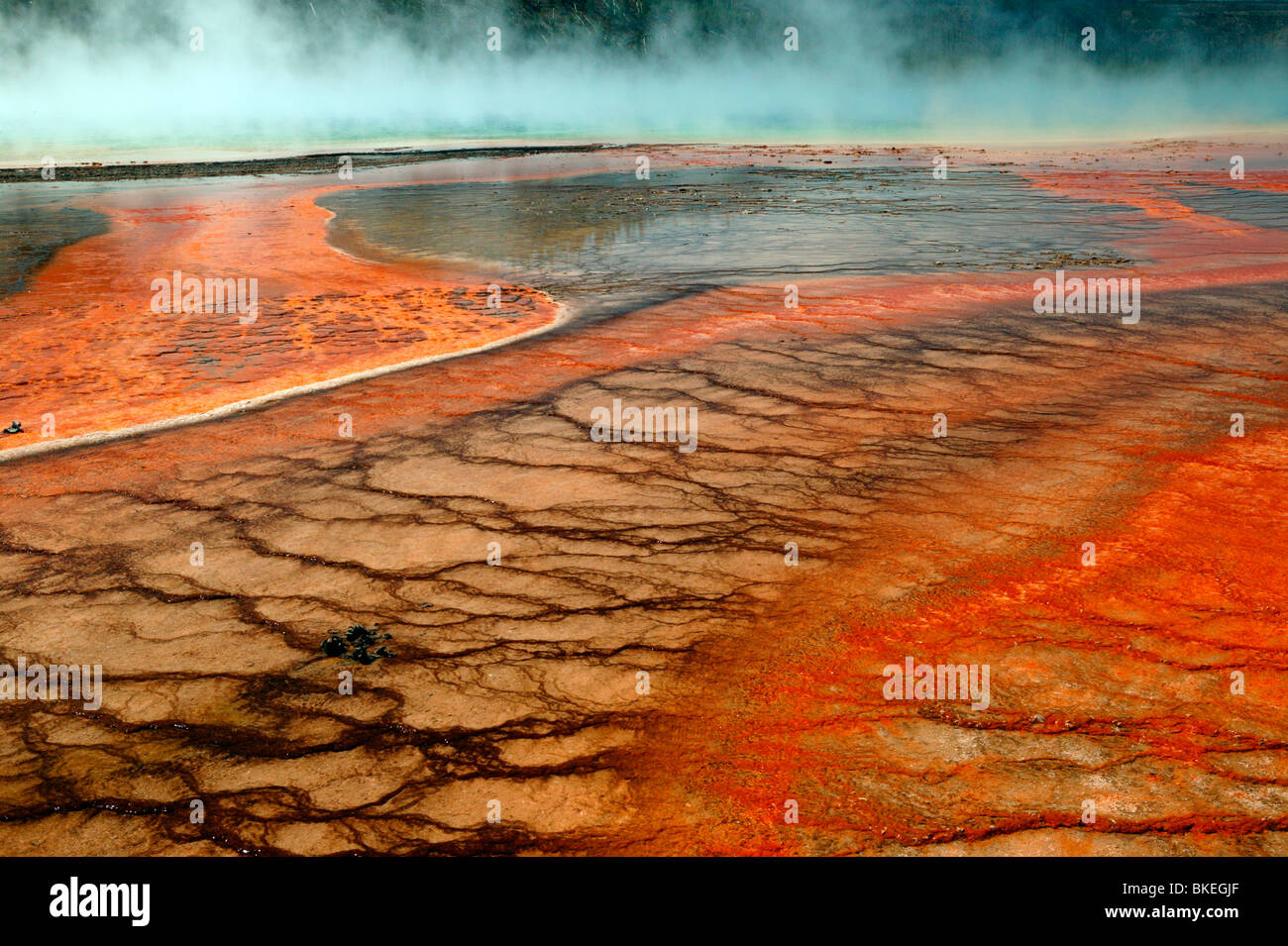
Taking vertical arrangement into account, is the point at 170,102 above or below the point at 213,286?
above

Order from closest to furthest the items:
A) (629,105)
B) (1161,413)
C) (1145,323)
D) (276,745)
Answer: (276,745)
(1161,413)
(1145,323)
(629,105)

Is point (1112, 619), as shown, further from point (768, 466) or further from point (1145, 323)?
point (1145, 323)

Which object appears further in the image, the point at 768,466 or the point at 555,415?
the point at 555,415

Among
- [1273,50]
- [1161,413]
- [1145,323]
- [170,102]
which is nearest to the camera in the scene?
[1161,413]

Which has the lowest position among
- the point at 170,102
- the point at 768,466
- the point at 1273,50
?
the point at 768,466
